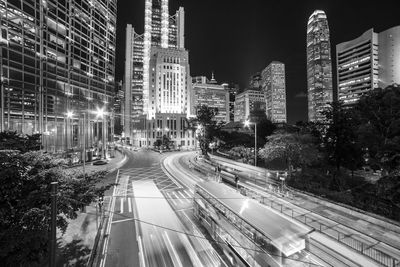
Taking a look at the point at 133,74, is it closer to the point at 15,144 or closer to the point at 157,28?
the point at 157,28

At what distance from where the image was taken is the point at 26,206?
7.50m

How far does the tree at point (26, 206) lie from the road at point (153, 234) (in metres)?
2.57

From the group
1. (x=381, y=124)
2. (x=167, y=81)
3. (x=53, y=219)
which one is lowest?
(x=53, y=219)

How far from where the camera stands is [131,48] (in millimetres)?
134875

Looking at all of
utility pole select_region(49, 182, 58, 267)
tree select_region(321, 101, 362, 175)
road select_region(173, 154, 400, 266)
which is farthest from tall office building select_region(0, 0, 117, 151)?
tree select_region(321, 101, 362, 175)

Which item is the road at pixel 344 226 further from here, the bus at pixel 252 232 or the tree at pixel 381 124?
the tree at pixel 381 124

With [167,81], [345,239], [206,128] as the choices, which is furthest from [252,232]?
[167,81]

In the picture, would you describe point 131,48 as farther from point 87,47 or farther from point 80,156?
point 80,156

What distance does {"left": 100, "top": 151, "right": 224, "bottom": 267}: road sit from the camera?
10.7 metres

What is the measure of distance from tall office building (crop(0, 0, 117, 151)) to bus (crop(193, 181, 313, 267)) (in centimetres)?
1956

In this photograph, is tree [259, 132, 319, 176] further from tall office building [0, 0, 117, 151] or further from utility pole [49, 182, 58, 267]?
tall office building [0, 0, 117, 151]

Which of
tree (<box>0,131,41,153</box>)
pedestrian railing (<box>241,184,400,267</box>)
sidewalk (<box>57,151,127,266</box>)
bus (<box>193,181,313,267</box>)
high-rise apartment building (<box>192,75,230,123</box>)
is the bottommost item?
sidewalk (<box>57,151,127,266</box>)

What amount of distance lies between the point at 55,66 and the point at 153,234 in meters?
39.5

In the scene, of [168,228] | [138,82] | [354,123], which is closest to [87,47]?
[168,228]
